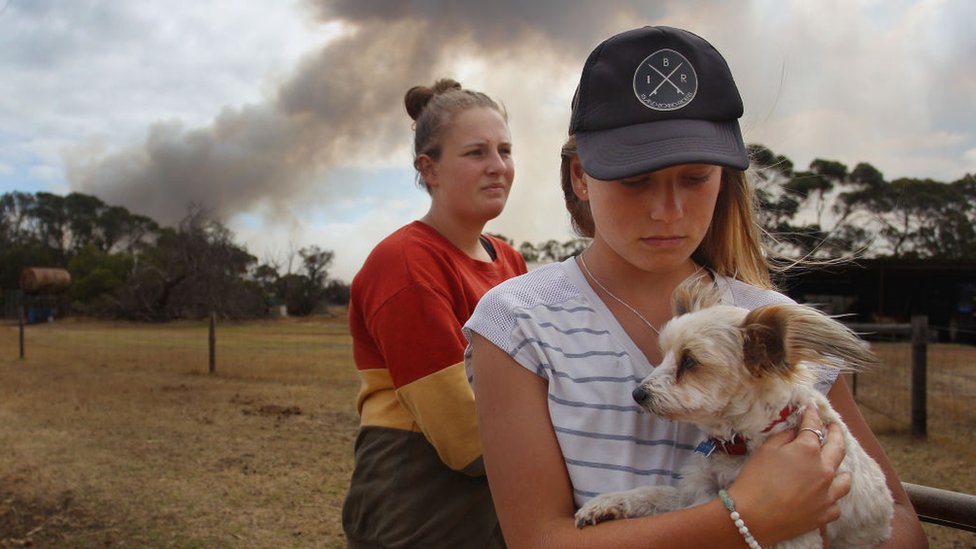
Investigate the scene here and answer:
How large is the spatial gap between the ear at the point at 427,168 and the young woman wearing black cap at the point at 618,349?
1.22 meters

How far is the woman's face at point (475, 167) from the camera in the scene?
2645 millimetres

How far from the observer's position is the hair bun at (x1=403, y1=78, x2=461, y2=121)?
294cm

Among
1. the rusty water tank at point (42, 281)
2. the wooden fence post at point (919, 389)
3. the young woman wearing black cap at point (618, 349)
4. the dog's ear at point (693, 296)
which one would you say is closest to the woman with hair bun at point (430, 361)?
the young woman wearing black cap at point (618, 349)

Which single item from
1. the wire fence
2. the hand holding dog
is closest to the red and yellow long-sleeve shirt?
the hand holding dog

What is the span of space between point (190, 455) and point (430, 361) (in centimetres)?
699

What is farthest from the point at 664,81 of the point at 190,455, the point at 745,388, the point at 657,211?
the point at 190,455

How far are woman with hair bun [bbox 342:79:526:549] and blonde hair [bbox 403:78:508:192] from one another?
0.02 m

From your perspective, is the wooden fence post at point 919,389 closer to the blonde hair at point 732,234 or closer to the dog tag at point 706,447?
the blonde hair at point 732,234

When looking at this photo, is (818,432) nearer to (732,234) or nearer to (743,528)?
(743,528)

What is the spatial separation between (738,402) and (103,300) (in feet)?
131

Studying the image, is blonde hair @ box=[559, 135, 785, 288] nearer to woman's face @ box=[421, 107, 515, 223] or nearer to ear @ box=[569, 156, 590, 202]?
ear @ box=[569, 156, 590, 202]

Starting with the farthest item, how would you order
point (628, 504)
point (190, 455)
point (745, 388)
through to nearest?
1. point (190, 455)
2. point (745, 388)
3. point (628, 504)

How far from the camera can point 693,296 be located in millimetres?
1691

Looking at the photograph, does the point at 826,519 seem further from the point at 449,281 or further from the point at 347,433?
the point at 347,433
